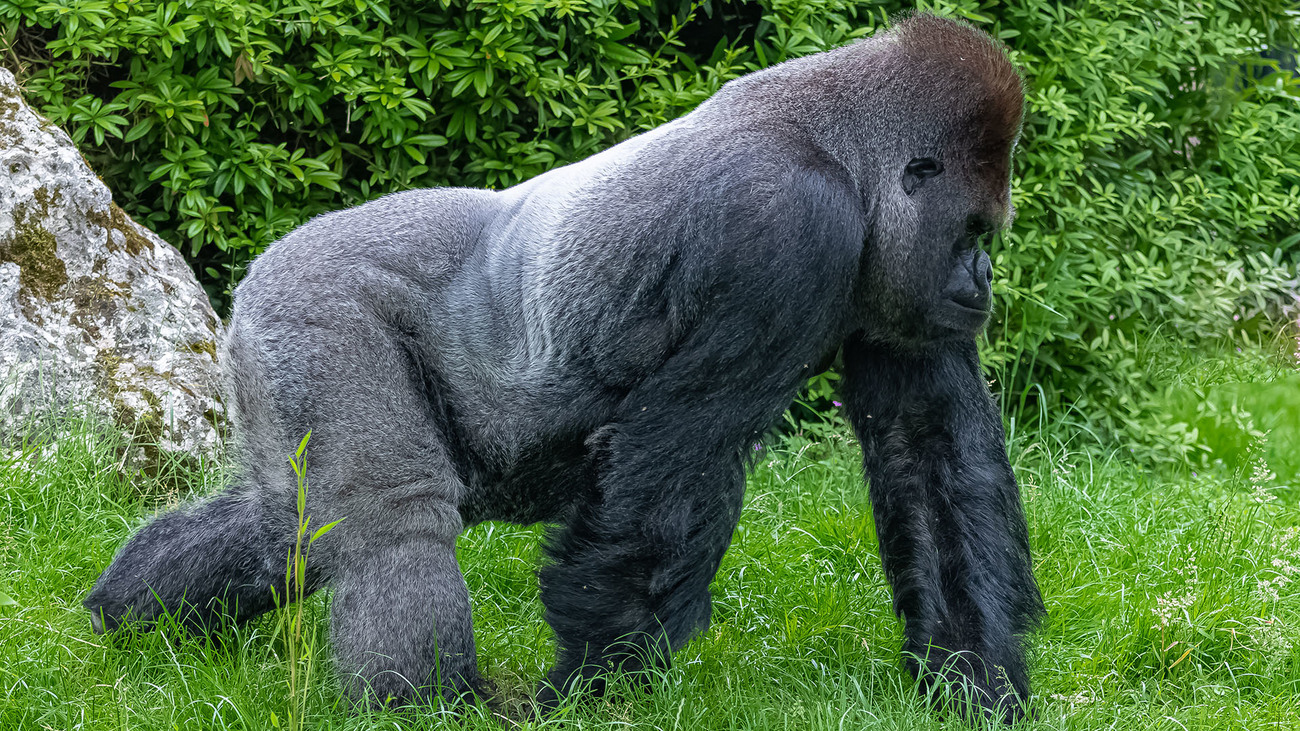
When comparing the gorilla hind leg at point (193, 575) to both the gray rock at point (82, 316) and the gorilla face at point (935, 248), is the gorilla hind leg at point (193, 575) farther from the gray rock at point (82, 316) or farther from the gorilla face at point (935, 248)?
the gorilla face at point (935, 248)

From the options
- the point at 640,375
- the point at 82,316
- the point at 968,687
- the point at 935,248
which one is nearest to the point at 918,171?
the point at 935,248

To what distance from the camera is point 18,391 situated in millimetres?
3584

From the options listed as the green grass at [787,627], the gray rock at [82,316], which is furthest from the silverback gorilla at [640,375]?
the gray rock at [82,316]

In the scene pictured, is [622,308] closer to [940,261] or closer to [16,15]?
[940,261]

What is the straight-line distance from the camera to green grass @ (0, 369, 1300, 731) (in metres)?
2.57

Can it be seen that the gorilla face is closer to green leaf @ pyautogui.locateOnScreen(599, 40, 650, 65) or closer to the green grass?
the green grass

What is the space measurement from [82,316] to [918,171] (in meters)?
2.60

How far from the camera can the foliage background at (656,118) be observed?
407 cm

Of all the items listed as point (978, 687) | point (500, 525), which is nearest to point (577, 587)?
point (978, 687)

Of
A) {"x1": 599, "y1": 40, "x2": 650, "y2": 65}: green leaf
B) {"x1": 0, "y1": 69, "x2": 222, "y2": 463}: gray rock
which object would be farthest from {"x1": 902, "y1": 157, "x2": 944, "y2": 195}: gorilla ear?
{"x1": 0, "y1": 69, "x2": 222, "y2": 463}: gray rock

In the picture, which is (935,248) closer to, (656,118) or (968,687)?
(968,687)

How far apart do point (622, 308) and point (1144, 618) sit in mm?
1554

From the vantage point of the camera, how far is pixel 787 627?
311 centimetres

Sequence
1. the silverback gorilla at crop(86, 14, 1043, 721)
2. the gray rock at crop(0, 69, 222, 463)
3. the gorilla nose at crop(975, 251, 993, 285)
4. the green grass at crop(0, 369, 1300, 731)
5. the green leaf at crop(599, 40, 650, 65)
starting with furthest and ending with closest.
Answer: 1. the green leaf at crop(599, 40, 650, 65)
2. the gray rock at crop(0, 69, 222, 463)
3. the gorilla nose at crop(975, 251, 993, 285)
4. the green grass at crop(0, 369, 1300, 731)
5. the silverback gorilla at crop(86, 14, 1043, 721)
